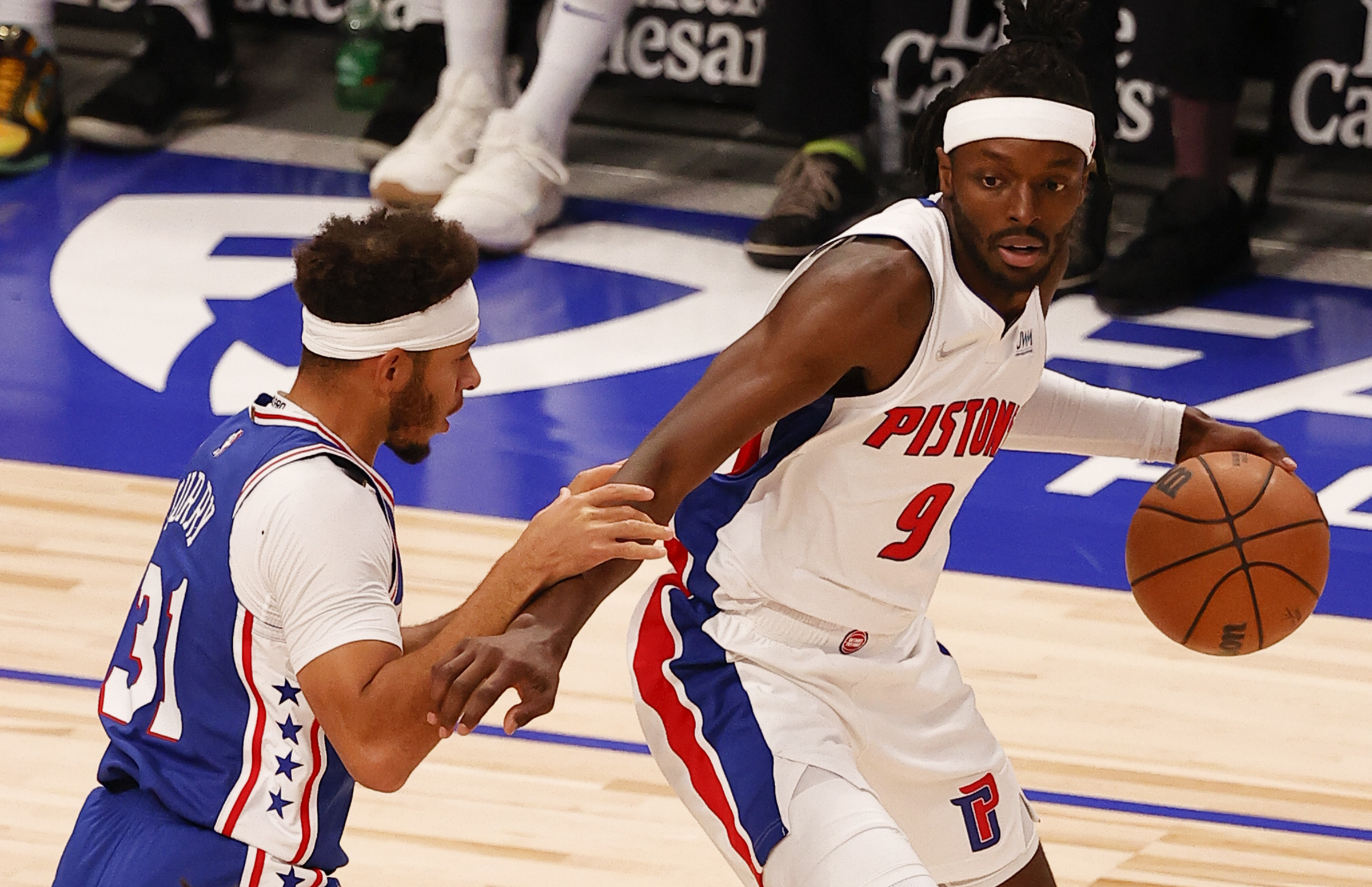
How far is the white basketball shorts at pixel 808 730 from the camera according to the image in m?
2.62

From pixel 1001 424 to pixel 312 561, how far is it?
1.06 m

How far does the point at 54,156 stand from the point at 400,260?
216 inches

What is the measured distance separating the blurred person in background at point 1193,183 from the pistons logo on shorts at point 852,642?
3921 millimetres

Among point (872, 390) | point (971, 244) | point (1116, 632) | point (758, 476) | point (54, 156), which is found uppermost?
point (971, 244)

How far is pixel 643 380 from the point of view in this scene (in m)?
5.79

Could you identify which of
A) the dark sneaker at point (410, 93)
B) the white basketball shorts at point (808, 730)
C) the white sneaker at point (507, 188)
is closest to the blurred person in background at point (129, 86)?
the dark sneaker at point (410, 93)

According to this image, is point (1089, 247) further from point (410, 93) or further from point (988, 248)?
point (988, 248)

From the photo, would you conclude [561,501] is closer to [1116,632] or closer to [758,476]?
[758,476]

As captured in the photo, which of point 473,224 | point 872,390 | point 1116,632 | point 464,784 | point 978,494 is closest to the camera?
point 872,390

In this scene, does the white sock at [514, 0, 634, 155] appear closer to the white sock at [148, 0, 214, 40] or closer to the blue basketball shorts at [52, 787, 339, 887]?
the white sock at [148, 0, 214, 40]

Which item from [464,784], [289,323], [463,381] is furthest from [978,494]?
[463,381]

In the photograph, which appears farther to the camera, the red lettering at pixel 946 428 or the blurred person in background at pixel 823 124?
the blurred person in background at pixel 823 124

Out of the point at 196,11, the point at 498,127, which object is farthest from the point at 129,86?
the point at 498,127

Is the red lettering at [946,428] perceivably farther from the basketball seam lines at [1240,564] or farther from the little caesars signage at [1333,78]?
the little caesars signage at [1333,78]
